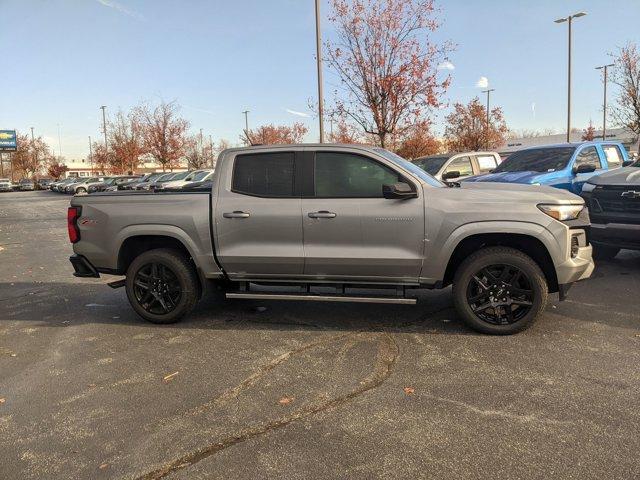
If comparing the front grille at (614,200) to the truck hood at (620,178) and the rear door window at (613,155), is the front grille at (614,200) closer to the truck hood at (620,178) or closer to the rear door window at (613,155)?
the truck hood at (620,178)

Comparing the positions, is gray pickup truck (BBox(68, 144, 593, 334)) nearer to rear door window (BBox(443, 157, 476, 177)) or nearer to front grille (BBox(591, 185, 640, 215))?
front grille (BBox(591, 185, 640, 215))

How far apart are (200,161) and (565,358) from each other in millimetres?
65785

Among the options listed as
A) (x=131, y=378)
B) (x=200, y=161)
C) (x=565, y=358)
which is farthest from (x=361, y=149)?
(x=200, y=161)

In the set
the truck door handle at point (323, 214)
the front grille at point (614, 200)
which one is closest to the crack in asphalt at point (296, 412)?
the truck door handle at point (323, 214)

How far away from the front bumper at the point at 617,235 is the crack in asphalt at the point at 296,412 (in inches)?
164

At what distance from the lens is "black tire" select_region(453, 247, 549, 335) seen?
4.75 m

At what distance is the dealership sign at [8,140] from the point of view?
Result: 7594 cm

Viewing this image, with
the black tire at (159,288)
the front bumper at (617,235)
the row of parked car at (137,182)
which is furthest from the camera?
the row of parked car at (137,182)

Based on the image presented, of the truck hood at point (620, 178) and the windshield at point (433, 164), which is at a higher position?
the windshield at point (433, 164)

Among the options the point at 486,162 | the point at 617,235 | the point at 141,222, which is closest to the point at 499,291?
the point at 617,235

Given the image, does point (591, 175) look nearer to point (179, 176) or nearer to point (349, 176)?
point (349, 176)

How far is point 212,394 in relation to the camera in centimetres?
378

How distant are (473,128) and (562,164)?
115 feet

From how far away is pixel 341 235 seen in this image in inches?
196
